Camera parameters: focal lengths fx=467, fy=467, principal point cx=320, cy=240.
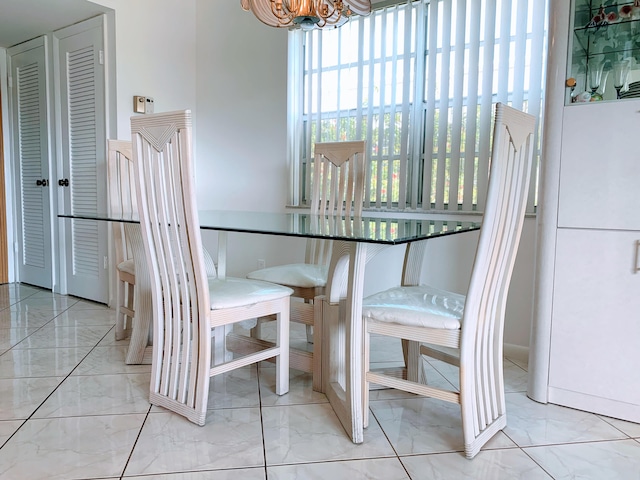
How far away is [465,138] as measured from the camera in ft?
8.44

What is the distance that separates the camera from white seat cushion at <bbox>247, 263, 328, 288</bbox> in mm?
2156

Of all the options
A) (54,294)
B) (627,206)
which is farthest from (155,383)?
(54,294)

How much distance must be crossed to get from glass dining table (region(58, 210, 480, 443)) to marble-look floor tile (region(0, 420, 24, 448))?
623 millimetres

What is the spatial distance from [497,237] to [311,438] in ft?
3.04

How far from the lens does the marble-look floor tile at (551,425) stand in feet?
5.38

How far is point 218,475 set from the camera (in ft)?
4.56

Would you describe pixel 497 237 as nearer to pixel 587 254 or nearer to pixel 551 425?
pixel 587 254

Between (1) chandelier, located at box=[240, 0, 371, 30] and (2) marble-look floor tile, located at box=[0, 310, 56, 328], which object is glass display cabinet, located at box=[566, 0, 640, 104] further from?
(2) marble-look floor tile, located at box=[0, 310, 56, 328]

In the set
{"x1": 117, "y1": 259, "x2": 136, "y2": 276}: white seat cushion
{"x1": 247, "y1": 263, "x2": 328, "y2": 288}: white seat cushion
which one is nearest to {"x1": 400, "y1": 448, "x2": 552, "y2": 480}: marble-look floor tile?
{"x1": 247, "y1": 263, "x2": 328, "y2": 288}: white seat cushion

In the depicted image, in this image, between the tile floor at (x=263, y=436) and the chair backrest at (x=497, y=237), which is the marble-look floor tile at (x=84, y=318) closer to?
the tile floor at (x=263, y=436)

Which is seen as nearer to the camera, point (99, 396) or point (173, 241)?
point (173, 241)

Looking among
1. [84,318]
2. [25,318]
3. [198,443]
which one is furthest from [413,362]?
[25,318]

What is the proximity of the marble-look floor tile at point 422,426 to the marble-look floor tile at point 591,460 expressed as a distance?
0.13 metres

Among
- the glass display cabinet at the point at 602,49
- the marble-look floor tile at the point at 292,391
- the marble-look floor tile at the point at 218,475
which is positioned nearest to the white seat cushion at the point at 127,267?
the marble-look floor tile at the point at 292,391
